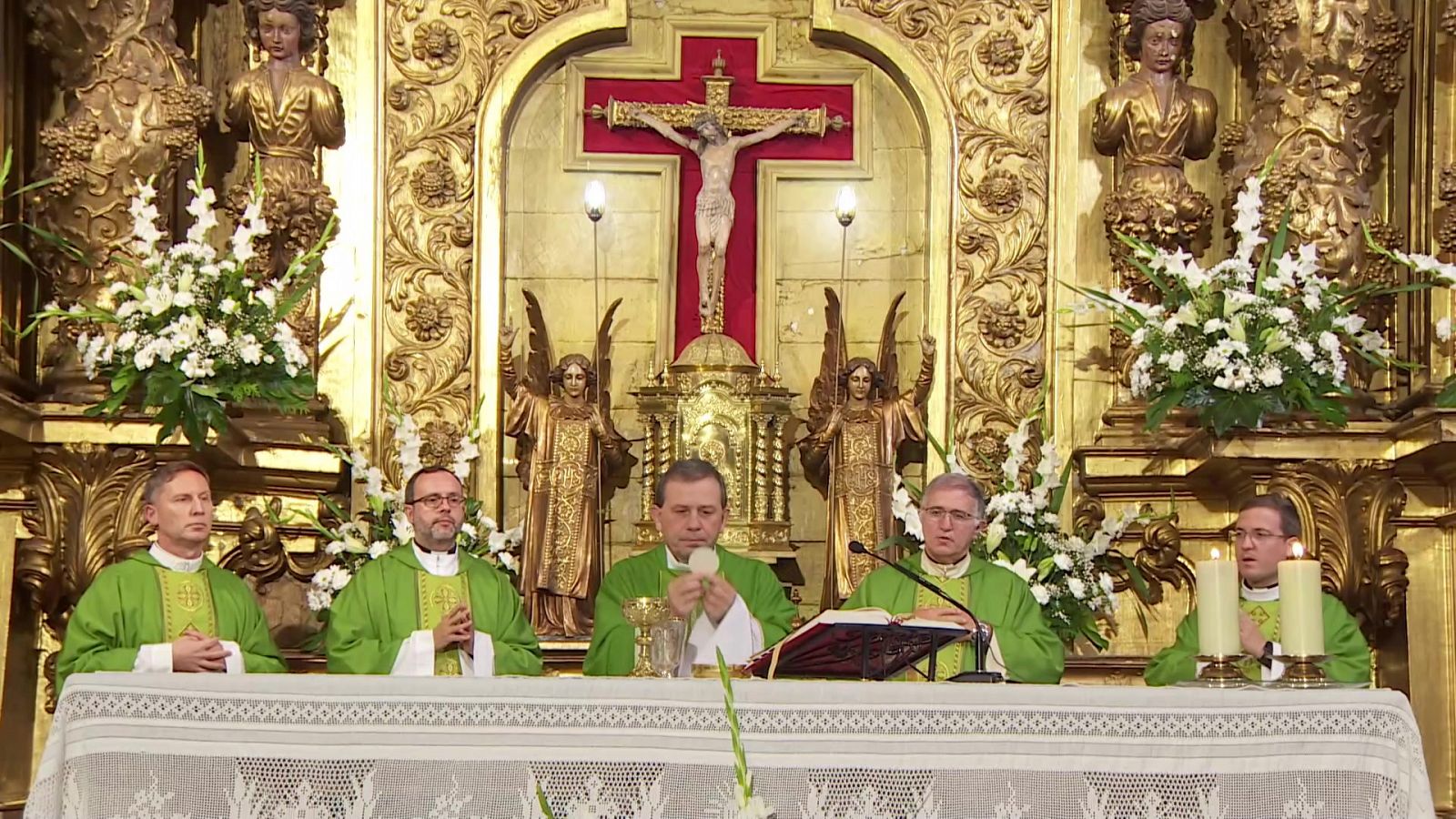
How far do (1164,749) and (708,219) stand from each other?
4588 millimetres

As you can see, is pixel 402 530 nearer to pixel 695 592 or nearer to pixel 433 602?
pixel 433 602

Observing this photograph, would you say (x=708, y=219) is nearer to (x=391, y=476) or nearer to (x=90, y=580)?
(x=391, y=476)

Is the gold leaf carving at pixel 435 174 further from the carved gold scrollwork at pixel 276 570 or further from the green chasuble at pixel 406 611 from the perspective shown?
the green chasuble at pixel 406 611

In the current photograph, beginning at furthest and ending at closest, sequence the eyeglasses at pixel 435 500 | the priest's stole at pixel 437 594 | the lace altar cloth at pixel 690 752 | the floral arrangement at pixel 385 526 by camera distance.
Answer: the floral arrangement at pixel 385 526
the priest's stole at pixel 437 594
the eyeglasses at pixel 435 500
the lace altar cloth at pixel 690 752

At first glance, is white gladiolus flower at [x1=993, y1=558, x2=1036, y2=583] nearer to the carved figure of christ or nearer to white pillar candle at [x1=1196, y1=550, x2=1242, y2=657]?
the carved figure of christ

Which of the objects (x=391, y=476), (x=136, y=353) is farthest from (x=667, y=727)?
(x=391, y=476)

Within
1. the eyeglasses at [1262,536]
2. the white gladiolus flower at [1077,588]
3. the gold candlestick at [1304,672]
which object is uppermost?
the eyeglasses at [1262,536]

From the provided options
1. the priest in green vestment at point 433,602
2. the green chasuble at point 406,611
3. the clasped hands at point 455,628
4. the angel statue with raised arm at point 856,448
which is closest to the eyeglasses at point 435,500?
the priest in green vestment at point 433,602

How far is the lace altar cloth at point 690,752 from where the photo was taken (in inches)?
189

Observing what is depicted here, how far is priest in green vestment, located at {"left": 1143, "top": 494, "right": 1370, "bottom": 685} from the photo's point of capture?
6.88m

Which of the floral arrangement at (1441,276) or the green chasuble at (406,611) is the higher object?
the floral arrangement at (1441,276)

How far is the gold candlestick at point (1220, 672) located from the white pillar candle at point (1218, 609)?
15 millimetres

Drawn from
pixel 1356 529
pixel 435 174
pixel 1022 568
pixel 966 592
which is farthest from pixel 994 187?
pixel 966 592

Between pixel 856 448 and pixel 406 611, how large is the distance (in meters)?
2.26
